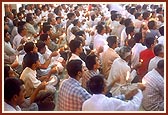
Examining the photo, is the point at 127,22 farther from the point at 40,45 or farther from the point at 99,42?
the point at 40,45

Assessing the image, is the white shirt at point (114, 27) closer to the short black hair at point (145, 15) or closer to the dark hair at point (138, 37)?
the dark hair at point (138, 37)

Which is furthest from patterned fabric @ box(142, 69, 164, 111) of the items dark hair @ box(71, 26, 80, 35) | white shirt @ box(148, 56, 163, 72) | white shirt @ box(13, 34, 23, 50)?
white shirt @ box(13, 34, 23, 50)

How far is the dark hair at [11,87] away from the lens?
3.11m

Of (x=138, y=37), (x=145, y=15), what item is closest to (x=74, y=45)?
(x=138, y=37)

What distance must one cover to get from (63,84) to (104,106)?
1.06 feet

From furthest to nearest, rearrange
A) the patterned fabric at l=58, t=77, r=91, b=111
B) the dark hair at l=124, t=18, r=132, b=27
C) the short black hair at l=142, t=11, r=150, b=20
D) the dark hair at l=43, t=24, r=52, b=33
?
1. the short black hair at l=142, t=11, r=150, b=20
2. the dark hair at l=124, t=18, r=132, b=27
3. the dark hair at l=43, t=24, r=52, b=33
4. the patterned fabric at l=58, t=77, r=91, b=111

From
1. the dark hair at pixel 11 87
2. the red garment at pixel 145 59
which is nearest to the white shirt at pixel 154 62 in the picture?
the red garment at pixel 145 59

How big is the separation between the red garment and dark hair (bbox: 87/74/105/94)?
0.37 m

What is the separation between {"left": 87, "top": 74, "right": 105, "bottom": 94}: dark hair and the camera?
10.3 ft

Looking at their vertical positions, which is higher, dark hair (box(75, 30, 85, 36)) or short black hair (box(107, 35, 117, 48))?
dark hair (box(75, 30, 85, 36))

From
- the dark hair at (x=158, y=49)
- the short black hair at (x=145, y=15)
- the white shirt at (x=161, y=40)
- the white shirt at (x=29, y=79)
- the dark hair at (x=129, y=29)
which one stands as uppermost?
the short black hair at (x=145, y=15)

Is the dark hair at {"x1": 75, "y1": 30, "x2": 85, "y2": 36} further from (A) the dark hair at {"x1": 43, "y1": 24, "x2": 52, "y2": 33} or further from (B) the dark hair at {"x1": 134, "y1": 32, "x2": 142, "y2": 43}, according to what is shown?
(B) the dark hair at {"x1": 134, "y1": 32, "x2": 142, "y2": 43}

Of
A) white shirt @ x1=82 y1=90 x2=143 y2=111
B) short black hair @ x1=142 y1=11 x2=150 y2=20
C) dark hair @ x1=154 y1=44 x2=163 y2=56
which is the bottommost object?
white shirt @ x1=82 y1=90 x2=143 y2=111

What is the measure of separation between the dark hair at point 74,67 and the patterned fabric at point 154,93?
1.49 feet
